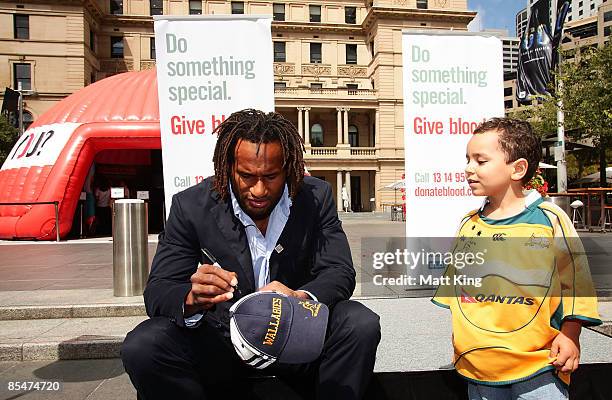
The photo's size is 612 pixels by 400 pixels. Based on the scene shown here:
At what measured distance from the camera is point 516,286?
6.97 ft

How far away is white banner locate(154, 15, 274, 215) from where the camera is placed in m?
4.53

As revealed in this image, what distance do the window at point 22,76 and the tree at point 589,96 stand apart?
4007cm

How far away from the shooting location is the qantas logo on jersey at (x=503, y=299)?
6.86 feet

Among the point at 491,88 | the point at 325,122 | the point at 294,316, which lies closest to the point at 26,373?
the point at 294,316

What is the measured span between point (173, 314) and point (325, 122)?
1806 inches

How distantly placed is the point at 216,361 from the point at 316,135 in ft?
149

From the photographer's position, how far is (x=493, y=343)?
81.7 inches

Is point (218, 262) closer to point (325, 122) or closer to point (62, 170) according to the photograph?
point (62, 170)

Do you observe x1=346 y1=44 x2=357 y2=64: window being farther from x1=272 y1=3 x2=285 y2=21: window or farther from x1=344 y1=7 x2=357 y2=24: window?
x1=272 y1=3 x2=285 y2=21: window

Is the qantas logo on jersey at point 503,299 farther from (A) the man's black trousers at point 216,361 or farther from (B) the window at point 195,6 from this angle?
(B) the window at point 195,6

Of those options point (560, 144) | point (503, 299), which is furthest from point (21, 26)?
point (503, 299)

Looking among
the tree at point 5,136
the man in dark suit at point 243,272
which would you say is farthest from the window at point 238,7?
the man in dark suit at point 243,272

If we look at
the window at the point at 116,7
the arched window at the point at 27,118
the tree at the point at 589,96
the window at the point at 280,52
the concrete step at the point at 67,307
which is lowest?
the concrete step at the point at 67,307

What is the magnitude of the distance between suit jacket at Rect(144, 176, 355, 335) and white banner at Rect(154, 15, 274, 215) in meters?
2.36
